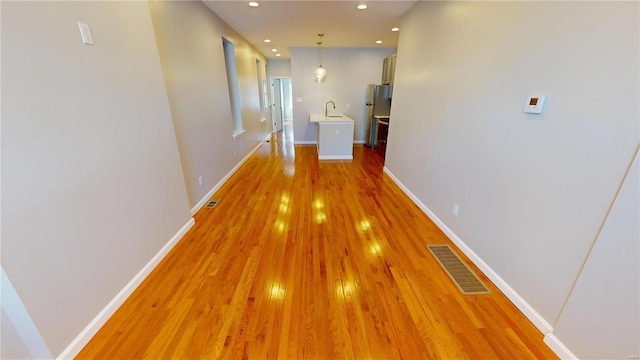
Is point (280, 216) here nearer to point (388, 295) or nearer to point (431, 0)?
point (388, 295)

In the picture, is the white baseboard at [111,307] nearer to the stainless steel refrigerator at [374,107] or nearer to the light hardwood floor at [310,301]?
the light hardwood floor at [310,301]

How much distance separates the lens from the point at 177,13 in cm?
263

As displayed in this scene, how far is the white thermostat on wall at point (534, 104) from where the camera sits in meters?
1.44

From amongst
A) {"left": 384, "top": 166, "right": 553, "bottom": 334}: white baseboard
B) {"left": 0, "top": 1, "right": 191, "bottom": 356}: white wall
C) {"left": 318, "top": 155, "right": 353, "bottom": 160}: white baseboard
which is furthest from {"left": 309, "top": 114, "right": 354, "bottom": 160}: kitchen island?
{"left": 0, "top": 1, "right": 191, "bottom": 356}: white wall

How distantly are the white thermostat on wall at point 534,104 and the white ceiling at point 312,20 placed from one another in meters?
2.47

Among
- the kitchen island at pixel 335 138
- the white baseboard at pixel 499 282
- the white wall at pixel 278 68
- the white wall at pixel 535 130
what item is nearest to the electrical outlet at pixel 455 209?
the white wall at pixel 535 130

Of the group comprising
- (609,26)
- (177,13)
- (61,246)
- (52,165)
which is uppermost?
(177,13)

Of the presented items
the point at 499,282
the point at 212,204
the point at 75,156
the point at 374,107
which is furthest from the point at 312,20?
the point at 499,282

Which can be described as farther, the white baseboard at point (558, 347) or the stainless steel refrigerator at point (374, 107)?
the stainless steel refrigerator at point (374, 107)

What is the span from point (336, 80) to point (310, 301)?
6.01 metres

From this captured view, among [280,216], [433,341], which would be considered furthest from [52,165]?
[433,341]

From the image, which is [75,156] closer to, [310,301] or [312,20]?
[310,301]

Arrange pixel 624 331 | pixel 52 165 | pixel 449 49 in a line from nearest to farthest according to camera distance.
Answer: pixel 624 331 → pixel 52 165 → pixel 449 49

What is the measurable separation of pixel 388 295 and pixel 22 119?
227 centimetres
